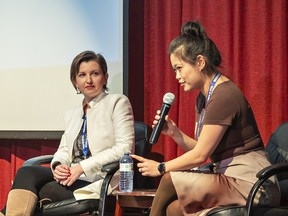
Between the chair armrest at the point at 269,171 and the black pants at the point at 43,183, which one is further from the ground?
the chair armrest at the point at 269,171

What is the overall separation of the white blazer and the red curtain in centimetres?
57

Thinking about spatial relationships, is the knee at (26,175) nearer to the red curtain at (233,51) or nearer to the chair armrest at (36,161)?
the chair armrest at (36,161)

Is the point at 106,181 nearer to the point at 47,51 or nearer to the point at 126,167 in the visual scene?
the point at 126,167

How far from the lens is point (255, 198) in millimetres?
2344

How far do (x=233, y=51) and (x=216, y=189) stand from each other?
4.66ft

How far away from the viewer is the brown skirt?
2.32 metres

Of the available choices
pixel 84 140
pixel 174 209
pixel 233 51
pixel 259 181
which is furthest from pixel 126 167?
pixel 233 51

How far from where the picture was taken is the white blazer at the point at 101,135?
3064mm

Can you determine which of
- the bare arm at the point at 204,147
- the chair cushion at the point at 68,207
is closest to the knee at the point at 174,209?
the bare arm at the point at 204,147

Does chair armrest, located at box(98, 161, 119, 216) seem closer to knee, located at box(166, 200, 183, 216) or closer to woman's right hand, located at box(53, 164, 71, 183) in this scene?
woman's right hand, located at box(53, 164, 71, 183)

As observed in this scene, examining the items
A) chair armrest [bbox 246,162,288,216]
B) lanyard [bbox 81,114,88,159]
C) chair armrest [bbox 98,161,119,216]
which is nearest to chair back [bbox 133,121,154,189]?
lanyard [bbox 81,114,88,159]

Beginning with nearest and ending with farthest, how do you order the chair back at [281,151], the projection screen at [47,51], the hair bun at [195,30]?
the hair bun at [195,30] < the chair back at [281,151] < the projection screen at [47,51]

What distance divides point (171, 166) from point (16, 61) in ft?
7.22

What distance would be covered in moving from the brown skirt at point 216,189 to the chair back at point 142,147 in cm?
109
